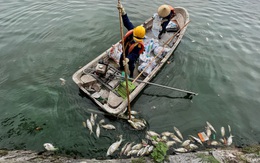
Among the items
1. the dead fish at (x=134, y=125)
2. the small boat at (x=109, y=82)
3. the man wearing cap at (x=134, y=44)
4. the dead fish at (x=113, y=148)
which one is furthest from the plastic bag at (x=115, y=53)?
the dead fish at (x=113, y=148)

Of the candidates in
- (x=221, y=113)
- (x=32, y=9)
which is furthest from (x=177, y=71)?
(x=32, y=9)

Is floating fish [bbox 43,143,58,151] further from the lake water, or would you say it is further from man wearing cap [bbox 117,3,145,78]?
man wearing cap [bbox 117,3,145,78]

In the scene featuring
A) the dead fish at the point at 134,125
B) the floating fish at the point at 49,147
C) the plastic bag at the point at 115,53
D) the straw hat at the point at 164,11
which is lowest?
the floating fish at the point at 49,147

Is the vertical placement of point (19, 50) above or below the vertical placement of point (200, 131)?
above

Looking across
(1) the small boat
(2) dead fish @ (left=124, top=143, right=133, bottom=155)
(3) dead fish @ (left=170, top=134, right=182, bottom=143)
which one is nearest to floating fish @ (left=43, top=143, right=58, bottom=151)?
(1) the small boat

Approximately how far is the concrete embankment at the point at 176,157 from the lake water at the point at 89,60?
406 mm

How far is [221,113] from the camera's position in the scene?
7383mm

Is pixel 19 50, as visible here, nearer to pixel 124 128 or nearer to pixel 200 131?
pixel 124 128

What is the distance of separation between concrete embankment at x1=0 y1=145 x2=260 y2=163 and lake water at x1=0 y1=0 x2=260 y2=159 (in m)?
0.41

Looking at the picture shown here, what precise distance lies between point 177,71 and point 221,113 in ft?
9.29

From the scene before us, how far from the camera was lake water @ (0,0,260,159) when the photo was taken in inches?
248

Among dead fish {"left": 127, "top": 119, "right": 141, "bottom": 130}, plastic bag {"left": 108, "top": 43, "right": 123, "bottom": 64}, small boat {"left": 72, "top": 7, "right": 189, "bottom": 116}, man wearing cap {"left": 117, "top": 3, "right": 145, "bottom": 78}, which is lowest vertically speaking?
dead fish {"left": 127, "top": 119, "right": 141, "bottom": 130}

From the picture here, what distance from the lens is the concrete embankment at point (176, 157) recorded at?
16.3 feet

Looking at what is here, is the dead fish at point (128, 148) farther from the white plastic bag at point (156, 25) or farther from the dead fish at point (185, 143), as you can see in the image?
the white plastic bag at point (156, 25)
